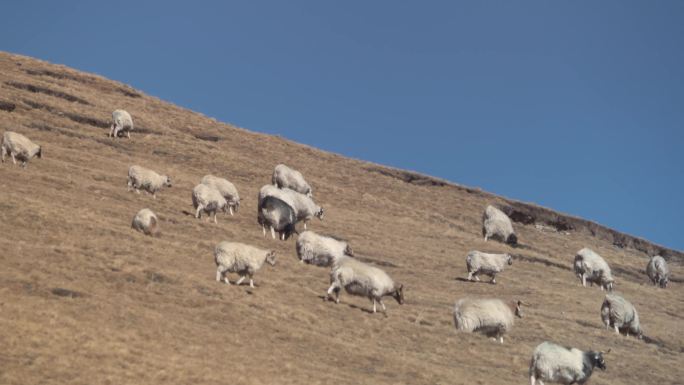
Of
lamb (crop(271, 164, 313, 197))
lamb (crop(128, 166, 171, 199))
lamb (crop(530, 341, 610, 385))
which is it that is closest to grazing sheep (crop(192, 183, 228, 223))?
lamb (crop(128, 166, 171, 199))

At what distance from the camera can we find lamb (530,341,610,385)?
25.1m

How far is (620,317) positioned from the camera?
37.6 meters

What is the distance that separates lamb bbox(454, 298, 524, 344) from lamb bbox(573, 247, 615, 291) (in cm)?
2057

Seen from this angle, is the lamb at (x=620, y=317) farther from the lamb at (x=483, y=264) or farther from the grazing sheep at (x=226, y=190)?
the grazing sheep at (x=226, y=190)

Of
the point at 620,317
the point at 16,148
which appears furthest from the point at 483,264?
the point at 16,148

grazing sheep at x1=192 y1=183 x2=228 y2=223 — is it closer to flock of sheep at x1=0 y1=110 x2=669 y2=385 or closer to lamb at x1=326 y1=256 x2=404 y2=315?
flock of sheep at x1=0 y1=110 x2=669 y2=385

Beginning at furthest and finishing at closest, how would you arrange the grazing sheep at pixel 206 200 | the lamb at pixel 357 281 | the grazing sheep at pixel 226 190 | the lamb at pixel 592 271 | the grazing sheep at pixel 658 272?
the grazing sheep at pixel 658 272, the lamb at pixel 592 271, the grazing sheep at pixel 226 190, the grazing sheep at pixel 206 200, the lamb at pixel 357 281

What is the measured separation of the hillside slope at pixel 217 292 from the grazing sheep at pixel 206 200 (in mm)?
1241

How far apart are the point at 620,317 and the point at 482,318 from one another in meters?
11.0

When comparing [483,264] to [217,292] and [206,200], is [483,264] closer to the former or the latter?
[206,200]

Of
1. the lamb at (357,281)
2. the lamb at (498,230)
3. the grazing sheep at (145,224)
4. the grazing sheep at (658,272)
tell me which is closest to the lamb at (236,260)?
the lamb at (357,281)

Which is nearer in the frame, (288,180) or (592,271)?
(592,271)

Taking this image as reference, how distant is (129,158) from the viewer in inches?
2185

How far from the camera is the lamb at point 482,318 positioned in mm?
30141
